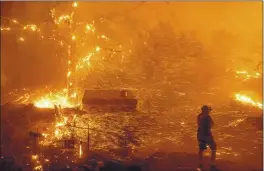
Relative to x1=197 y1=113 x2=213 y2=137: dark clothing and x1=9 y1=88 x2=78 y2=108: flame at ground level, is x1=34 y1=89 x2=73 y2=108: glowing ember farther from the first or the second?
x1=197 y1=113 x2=213 y2=137: dark clothing

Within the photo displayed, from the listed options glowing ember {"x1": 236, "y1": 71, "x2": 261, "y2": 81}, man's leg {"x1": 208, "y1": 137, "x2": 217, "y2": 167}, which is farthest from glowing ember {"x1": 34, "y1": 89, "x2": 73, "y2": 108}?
glowing ember {"x1": 236, "y1": 71, "x2": 261, "y2": 81}

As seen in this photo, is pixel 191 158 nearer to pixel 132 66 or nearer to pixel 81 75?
pixel 81 75

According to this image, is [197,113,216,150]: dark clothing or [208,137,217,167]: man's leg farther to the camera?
[197,113,216,150]: dark clothing

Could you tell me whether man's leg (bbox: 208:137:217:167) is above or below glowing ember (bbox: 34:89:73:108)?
below

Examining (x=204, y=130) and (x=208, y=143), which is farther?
(x=204, y=130)

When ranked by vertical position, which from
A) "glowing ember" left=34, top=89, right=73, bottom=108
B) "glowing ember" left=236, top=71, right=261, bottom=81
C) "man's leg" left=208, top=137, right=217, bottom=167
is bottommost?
"man's leg" left=208, top=137, right=217, bottom=167

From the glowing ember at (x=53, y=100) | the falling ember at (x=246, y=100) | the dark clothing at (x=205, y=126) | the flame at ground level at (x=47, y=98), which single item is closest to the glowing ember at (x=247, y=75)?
the falling ember at (x=246, y=100)

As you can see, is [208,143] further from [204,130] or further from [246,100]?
[246,100]

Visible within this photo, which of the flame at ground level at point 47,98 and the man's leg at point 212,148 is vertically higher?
the flame at ground level at point 47,98

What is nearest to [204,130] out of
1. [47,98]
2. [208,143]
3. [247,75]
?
[208,143]

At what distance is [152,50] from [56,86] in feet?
31.3

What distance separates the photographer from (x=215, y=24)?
2133cm

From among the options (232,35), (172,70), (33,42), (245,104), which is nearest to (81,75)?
(33,42)

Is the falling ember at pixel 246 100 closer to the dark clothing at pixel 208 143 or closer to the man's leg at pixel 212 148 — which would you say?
the man's leg at pixel 212 148
